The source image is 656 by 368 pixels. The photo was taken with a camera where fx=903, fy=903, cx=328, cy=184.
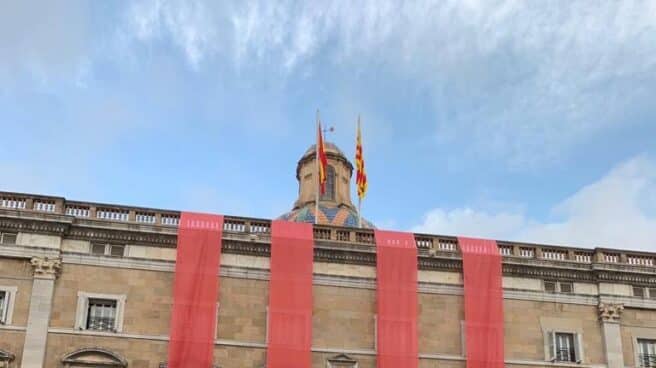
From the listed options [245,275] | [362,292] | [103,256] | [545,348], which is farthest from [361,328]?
[103,256]

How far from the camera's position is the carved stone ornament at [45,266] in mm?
30438

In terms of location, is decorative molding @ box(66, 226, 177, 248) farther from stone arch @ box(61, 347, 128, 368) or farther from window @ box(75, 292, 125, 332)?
stone arch @ box(61, 347, 128, 368)

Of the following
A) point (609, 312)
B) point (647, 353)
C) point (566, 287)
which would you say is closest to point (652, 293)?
point (609, 312)

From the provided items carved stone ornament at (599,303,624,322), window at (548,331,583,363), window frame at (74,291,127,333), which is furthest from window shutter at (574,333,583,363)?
window frame at (74,291,127,333)

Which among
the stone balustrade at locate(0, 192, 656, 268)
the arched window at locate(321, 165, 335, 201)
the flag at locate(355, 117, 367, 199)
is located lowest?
the stone balustrade at locate(0, 192, 656, 268)

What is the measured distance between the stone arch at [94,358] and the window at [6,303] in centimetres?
233

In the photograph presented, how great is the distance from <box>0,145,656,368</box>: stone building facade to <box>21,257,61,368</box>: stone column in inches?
1.4

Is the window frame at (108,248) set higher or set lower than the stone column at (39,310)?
higher

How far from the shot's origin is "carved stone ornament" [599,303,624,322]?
111ft

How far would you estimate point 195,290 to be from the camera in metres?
31.2

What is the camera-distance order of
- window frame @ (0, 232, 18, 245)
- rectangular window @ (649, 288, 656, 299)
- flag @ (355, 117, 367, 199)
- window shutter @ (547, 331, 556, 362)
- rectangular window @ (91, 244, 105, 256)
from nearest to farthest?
window frame @ (0, 232, 18, 245) → rectangular window @ (91, 244, 105, 256) → window shutter @ (547, 331, 556, 362) → rectangular window @ (649, 288, 656, 299) → flag @ (355, 117, 367, 199)

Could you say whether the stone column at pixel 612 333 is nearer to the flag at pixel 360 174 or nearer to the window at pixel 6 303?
the flag at pixel 360 174

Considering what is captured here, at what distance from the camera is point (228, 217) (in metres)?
33.2

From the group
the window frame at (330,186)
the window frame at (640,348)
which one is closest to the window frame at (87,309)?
the window frame at (640,348)
